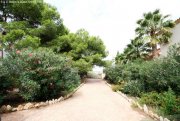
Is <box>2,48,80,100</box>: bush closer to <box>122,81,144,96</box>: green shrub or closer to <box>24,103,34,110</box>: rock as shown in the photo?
<box>24,103,34,110</box>: rock

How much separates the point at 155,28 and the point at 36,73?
47.6 feet

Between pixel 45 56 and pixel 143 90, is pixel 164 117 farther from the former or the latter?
pixel 45 56

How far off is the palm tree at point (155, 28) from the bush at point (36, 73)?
1169 cm

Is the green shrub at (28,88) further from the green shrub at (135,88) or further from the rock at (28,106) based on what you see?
the green shrub at (135,88)

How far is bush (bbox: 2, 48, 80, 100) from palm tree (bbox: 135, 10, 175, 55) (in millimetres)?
11689

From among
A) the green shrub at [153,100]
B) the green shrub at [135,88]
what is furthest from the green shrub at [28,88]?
the green shrub at [135,88]

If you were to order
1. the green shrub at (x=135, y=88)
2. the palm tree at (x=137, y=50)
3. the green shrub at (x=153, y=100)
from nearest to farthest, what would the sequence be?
the green shrub at (x=153, y=100), the green shrub at (x=135, y=88), the palm tree at (x=137, y=50)

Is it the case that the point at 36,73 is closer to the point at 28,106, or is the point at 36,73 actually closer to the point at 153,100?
the point at 28,106

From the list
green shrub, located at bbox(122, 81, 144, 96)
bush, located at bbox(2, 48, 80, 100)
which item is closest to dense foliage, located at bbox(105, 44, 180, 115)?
green shrub, located at bbox(122, 81, 144, 96)

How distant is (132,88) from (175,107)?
270 inches

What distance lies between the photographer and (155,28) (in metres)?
21.3

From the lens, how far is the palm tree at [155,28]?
812 inches

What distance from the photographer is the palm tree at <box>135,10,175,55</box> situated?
2062 centimetres

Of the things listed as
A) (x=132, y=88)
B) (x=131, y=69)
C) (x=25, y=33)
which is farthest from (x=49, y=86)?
(x=25, y=33)
